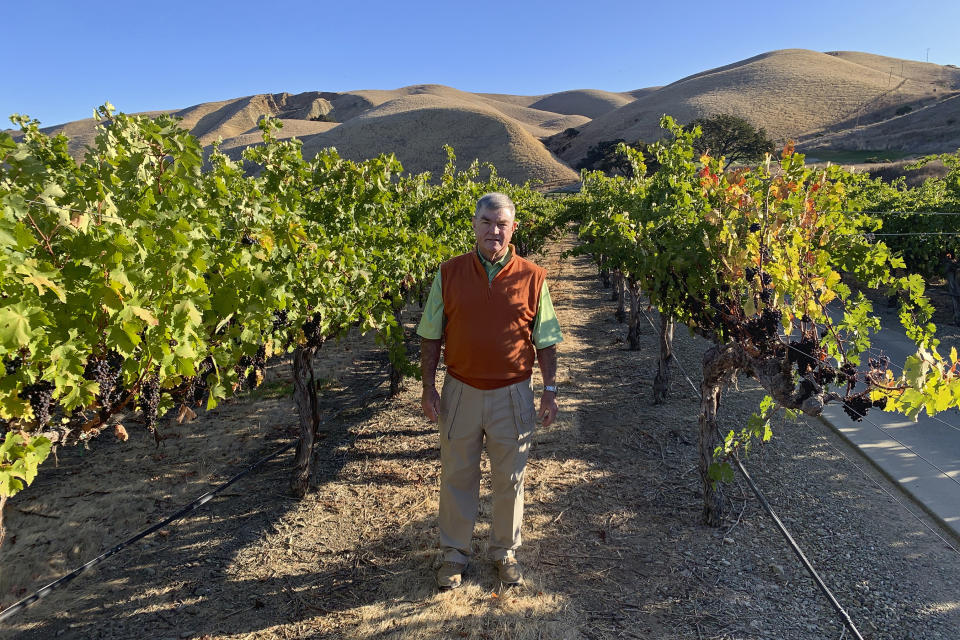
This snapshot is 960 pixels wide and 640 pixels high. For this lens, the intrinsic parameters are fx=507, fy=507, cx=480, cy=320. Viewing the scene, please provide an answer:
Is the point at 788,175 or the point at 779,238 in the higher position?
the point at 788,175

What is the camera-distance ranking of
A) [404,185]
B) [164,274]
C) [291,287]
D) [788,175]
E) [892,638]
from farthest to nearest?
1. [404,185]
2. [291,287]
3. [788,175]
4. [892,638]
5. [164,274]

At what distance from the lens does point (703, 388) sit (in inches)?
157

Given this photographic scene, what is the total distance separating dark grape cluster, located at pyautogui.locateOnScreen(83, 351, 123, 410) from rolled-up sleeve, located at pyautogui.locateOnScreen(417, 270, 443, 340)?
1.55 meters

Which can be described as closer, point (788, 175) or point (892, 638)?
point (892, 638)

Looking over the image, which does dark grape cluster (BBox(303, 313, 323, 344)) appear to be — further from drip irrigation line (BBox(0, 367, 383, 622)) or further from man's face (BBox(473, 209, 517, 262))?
man's face (BBox(473, 209, 517, 262))

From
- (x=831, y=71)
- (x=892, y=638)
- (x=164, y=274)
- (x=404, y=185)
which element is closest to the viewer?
(x=164, y=274)

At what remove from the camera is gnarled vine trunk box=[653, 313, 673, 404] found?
6273 mm

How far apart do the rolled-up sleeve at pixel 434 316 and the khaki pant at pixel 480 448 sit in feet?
0.98

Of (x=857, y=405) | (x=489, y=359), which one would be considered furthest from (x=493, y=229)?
(x=857, y=405)

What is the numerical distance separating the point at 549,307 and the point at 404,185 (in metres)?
5.57

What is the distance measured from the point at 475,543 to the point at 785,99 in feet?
263

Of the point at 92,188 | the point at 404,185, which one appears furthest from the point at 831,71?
the point at 92,188

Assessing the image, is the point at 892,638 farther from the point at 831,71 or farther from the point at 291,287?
the point at 831,71

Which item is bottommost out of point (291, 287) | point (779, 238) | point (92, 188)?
point (291, 287)
